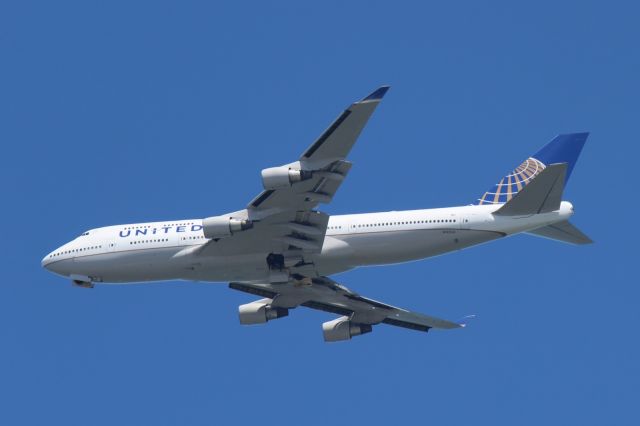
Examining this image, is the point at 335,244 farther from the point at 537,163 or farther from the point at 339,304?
the point at 537,163

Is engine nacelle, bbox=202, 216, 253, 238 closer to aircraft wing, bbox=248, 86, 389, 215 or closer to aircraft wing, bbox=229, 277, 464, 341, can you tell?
aircraft wing, bbox=248, 86, 389, 215

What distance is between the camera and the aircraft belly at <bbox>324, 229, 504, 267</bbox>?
51.4 metres

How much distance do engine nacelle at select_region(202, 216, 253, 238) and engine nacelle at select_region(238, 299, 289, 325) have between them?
7.73 metres

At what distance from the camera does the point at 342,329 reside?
59.0 m

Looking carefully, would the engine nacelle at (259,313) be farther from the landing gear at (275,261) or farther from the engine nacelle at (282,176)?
the engine nacelle at (282,176)

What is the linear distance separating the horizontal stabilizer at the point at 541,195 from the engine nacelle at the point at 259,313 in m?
12.2

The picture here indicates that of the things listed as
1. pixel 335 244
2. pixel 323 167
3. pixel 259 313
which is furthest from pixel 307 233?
pixel 259 313

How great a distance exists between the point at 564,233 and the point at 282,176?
12632mm

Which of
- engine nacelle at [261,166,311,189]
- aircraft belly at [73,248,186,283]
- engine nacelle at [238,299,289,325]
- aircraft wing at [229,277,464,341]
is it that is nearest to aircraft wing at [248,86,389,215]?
engine nacelle at [261,166,311,189]

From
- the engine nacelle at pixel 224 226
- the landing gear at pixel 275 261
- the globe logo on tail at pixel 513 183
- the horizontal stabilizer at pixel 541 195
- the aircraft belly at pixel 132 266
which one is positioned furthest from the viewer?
the globe logo on tail at pixel 513 183

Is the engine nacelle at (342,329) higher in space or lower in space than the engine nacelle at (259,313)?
lower

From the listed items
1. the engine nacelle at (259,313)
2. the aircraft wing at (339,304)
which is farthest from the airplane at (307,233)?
the engine nacelle at (259,313)

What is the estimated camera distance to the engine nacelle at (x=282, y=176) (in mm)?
47438

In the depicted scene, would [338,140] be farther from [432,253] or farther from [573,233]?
[573,233]
